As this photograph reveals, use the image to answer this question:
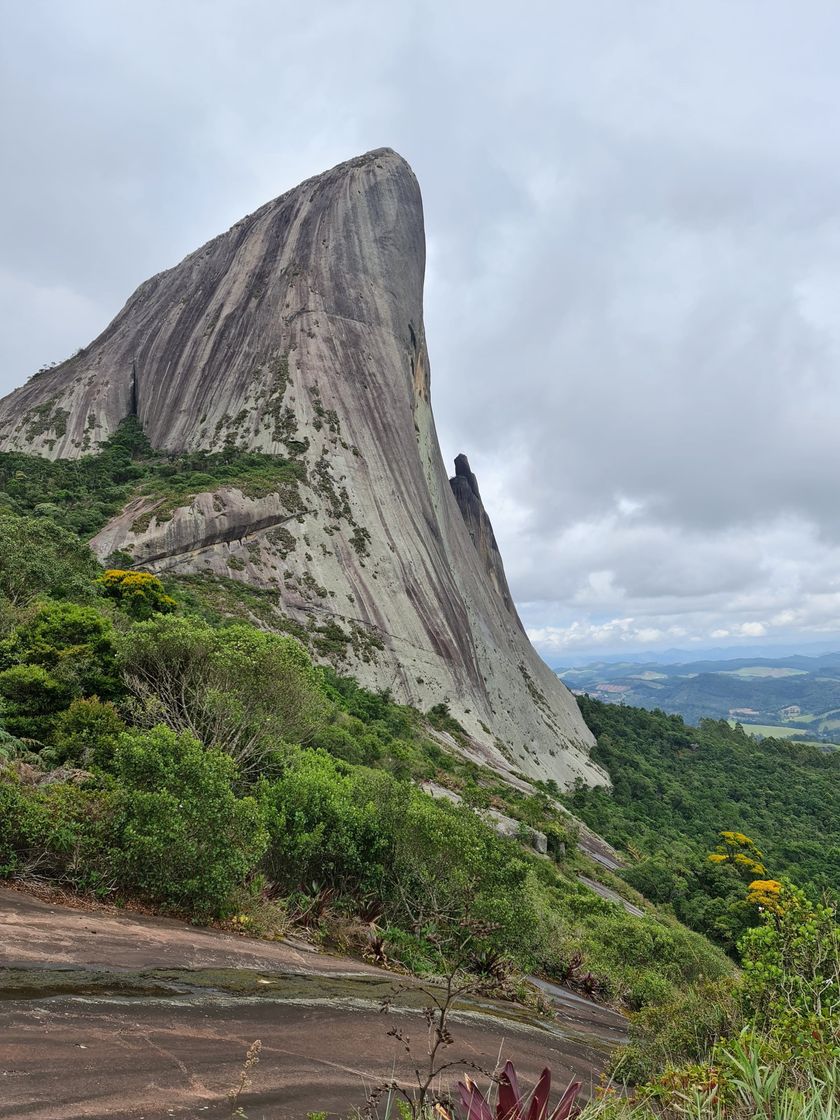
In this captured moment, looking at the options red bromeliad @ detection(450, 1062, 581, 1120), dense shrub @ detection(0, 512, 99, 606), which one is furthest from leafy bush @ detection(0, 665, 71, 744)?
red bromeliad @ detection(450, 1062, 581, 1120)

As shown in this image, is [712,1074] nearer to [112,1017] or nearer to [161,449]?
[112,1017]

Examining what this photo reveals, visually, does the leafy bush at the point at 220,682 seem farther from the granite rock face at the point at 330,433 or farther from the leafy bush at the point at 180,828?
the granite rock face at the point at 330,433

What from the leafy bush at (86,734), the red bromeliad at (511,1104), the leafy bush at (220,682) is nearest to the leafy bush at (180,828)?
the leafy bush at (86,734)

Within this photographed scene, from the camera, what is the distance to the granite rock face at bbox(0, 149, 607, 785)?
31.1 metres

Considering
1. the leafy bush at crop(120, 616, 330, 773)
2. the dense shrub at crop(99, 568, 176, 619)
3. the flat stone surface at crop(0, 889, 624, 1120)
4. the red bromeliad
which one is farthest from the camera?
the dense shrub at crop(99, 568, 176, 619)

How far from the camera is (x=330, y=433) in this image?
3872 centimetres

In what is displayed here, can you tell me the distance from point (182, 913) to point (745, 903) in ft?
78.1

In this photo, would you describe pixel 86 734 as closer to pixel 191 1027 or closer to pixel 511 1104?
pixel 191 1027

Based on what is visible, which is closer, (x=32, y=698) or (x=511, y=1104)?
(x=511, y=1104)

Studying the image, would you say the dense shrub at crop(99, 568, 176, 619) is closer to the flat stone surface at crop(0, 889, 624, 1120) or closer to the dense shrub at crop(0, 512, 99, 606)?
the dense shrub at crop(0, 512, 99, 606)

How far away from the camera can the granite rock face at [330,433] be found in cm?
3114

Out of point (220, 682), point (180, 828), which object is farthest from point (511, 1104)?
point (220, 682)

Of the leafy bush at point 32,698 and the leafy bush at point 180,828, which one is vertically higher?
the leafy bush at point 32,698

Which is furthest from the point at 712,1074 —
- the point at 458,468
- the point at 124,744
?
the point at 458,468
